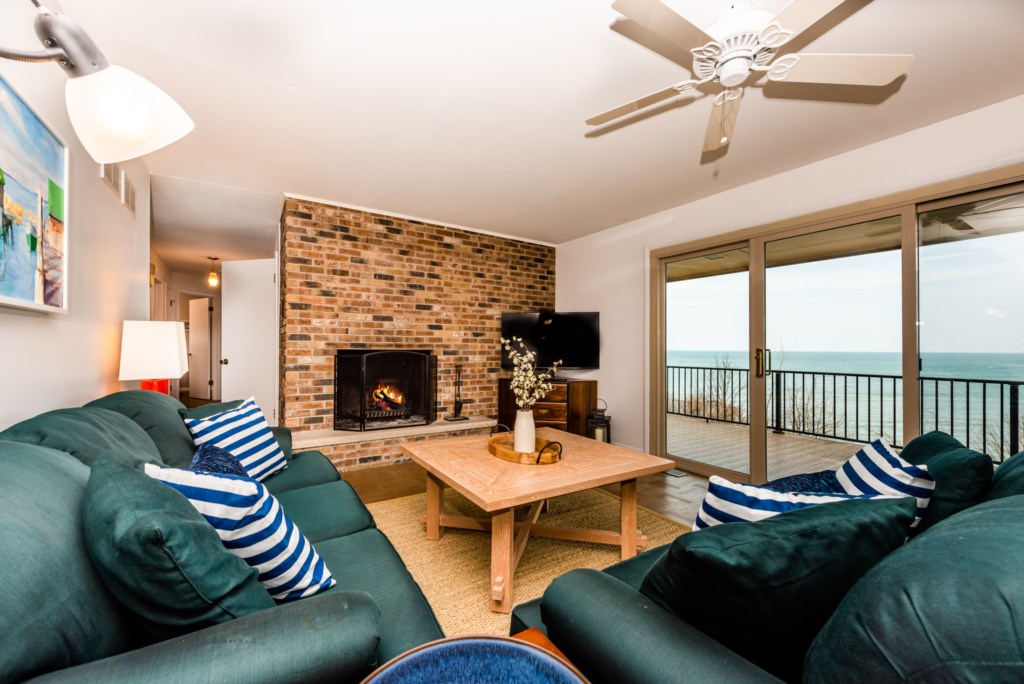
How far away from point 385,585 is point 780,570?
0.98 m

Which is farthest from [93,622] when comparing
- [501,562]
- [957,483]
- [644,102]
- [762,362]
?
[762,362]

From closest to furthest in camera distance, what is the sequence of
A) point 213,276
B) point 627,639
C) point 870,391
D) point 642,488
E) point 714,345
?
point 627,639 < point 642,488 < point 870,391 < point 714,345 < point 213,276

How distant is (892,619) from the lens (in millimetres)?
513

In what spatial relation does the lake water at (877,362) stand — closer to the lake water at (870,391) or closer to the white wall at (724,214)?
the lake water at (870,391)

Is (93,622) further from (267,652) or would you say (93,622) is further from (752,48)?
(752,48)

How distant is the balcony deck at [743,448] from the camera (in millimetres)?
3316

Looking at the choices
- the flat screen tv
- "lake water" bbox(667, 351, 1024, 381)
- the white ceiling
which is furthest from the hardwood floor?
the white ceiling

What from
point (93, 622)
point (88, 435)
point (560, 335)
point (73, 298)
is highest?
point (73, 298)

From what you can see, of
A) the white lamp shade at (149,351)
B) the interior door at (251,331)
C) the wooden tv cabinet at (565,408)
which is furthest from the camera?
the interior door at (251,331)

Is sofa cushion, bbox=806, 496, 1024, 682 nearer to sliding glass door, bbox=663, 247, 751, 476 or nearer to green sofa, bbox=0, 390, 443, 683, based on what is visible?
green sofa, bbox=0, 390, 443, 683

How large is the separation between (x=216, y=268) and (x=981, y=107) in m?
8.34

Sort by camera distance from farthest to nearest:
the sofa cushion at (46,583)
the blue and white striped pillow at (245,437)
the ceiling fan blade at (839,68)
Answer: the blue and white striped pillow at (245,437) → the ceiling fan blade at (839,68) → the sofa cushion at (46,583)

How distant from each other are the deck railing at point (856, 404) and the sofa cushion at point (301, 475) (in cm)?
313

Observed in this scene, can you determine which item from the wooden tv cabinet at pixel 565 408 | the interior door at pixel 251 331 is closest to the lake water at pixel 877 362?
the wooden tv cabinet at pixel 565 408
